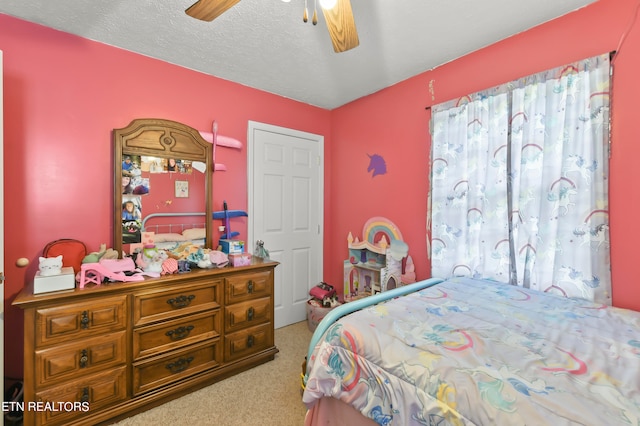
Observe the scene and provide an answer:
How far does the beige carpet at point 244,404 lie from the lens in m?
1.73

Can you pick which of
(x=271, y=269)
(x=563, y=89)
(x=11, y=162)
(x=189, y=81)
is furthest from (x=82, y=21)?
(x=563, y=89)

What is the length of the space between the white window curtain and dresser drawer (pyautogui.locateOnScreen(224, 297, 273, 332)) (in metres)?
1.50

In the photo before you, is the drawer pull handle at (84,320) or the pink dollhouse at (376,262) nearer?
the drawer pull handle at (84,320)

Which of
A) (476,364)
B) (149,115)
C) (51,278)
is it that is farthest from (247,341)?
(149,115)

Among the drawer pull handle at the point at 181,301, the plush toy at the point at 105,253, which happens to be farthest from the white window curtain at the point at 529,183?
the plush toy at the point at 105,253

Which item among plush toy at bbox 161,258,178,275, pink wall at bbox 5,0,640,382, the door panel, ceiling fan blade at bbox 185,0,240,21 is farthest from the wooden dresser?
ceiling fan blade at bbox 185,0,240,21

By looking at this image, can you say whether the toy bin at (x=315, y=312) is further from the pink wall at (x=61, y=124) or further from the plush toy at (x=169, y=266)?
the pink wall at (x=61, y=124)

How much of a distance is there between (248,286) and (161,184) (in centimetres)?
110

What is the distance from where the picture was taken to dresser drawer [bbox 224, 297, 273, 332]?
217 cm

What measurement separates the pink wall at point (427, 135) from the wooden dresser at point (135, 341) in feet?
4.66

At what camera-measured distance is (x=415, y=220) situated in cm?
263

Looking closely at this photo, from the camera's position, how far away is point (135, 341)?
1.77 meters

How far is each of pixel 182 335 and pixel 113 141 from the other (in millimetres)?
1527

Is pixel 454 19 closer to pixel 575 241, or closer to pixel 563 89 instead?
pixel 563 89
